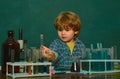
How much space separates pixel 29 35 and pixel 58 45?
0.75ft

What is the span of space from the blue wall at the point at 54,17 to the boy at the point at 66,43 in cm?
6

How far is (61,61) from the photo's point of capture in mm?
2152

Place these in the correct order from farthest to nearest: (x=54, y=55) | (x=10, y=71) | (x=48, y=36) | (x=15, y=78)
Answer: (x=48, y=36), (x=54, y=55), (x=10, y=71), (x=15, y=78)

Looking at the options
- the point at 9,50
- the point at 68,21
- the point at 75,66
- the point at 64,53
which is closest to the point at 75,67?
the point at 75,66

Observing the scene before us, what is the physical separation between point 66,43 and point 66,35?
6cm

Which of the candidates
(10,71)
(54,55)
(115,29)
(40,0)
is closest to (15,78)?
(10,71)

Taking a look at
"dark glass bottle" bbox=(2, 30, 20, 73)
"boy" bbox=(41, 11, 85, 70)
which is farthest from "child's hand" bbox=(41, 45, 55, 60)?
"dark glass bottle" bbox=(2, 30, 20, 73)

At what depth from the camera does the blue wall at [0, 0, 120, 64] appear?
2.15 meters

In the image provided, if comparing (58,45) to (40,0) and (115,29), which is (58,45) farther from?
(115,29)

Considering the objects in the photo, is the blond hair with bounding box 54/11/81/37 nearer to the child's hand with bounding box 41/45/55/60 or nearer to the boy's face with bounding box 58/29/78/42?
the boy's face with bounding box 58/29/78/42

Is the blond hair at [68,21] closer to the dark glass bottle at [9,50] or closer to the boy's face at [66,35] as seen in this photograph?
the boy's face at [66,35]

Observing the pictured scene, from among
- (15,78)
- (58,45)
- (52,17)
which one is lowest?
(15,78)

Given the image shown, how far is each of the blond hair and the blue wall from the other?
5cm

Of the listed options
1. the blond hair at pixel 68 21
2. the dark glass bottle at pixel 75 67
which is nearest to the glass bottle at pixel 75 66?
the dark glass bottle at pixel 75 67
